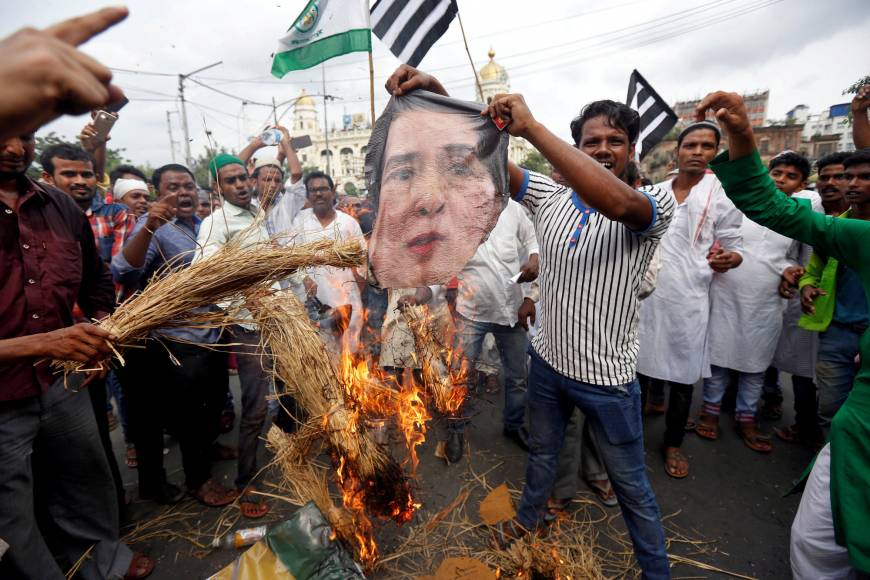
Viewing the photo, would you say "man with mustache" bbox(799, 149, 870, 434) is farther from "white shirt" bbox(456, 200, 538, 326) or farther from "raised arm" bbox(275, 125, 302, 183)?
"raised arm" bbox(275, 125, 302, 183)

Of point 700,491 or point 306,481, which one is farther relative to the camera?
point 700,491

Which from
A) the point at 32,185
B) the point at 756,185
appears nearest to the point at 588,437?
the point at 756,185

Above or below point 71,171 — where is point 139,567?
below

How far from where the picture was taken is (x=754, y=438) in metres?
3.71

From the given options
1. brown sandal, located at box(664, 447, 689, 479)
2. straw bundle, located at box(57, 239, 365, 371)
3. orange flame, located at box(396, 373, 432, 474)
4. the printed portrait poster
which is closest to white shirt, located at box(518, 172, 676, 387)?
the printed portrait poster

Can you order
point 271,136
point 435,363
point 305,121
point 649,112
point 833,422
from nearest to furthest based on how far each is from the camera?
point 833,422, point 435,363, point 649,112, point 271,136, point 305,121

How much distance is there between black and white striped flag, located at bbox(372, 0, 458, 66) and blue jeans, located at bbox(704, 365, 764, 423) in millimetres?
3956

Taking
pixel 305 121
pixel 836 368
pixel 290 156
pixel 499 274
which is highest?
pixel 305 121

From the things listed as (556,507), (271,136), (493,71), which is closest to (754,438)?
(556,507)

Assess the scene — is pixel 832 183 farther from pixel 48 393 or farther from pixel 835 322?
pixel 48 393

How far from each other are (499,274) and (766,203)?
218 cm

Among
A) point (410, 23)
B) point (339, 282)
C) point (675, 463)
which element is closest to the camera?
point (410, 23)

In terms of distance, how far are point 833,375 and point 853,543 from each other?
2.21 m

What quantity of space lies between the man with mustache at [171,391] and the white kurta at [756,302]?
4.52 m
